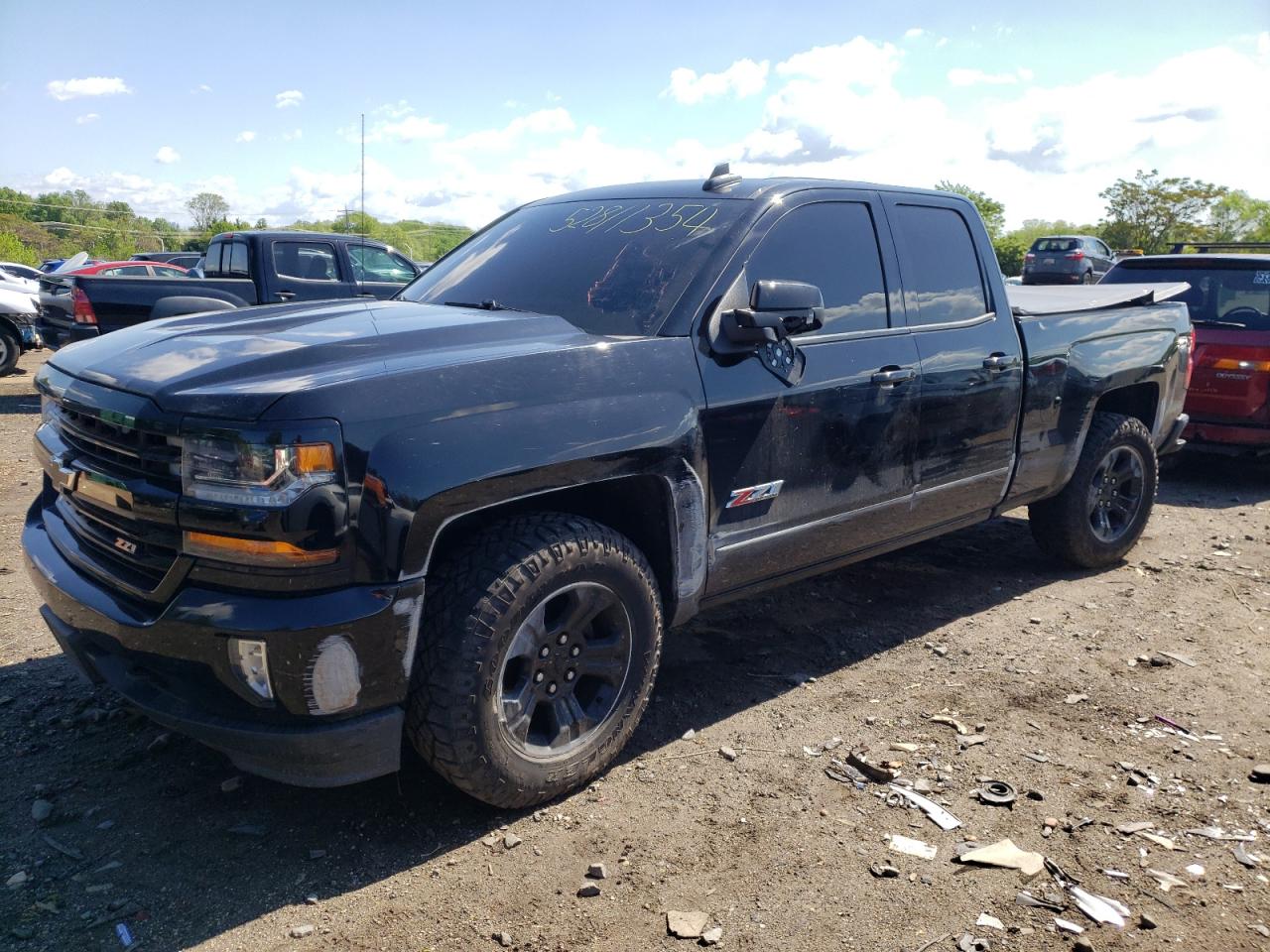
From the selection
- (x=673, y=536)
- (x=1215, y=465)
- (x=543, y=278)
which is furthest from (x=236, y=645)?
(x=1215, y=465)

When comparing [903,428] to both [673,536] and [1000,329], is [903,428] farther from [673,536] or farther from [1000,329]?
[673,536]

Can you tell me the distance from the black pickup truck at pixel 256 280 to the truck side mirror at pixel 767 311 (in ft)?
22.8

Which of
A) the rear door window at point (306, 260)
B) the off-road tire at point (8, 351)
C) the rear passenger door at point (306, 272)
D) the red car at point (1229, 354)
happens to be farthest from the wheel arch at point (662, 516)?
the off-road tire at point (8, 351)

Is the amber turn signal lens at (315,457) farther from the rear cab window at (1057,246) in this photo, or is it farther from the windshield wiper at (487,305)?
the rear cab window at (1057,246)

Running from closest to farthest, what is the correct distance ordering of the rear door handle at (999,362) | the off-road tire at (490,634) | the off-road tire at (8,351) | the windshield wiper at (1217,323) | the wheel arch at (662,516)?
the off-road tire at (490,634) → the wheel arch at (662,516) → the rear door handle at (999,362) → the windshield wiper at (1217,323) → the off-road tire at (8,351)

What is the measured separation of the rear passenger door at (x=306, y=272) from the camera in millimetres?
10117

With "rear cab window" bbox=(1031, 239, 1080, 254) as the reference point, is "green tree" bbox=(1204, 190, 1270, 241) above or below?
above

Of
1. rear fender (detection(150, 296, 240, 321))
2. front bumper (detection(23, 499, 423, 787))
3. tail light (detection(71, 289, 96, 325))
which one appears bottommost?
front bumper (detection(23, 499, 423, 787))

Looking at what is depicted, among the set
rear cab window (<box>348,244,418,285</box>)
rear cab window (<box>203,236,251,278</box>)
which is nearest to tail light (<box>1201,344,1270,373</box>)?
rear cab window (<box>348,244,418,285</box>)

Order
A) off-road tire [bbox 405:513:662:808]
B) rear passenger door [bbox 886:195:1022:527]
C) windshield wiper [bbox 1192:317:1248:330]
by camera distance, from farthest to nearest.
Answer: windshield wiper [bbox 1192:317:1248:330], rear passenger door [bbox 886:195:1022:527], off-road tire [bbox 405:513:662:808]

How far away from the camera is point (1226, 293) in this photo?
756cm

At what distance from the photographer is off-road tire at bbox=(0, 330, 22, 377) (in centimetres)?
1285

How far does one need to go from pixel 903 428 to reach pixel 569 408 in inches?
65.8

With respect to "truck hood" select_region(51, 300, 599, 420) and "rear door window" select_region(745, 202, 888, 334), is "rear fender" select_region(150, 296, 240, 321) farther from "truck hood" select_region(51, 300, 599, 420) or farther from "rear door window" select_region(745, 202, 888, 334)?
"rear door window" select_region(745, 202, 888, 334)
